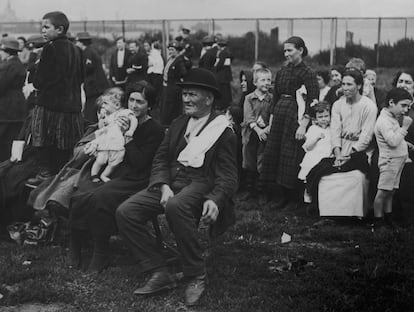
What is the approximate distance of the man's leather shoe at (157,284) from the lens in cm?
381

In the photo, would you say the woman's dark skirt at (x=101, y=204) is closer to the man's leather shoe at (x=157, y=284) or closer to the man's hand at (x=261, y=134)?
the man's leather shoe at (x=157, y=284)

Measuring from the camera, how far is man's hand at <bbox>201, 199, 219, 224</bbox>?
3.87 meters

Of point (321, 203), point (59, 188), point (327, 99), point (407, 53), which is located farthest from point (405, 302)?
point (407, 53)

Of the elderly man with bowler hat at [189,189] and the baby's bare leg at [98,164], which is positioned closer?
the elderly man with bowler hat at [189,189]

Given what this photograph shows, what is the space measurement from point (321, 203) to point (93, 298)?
8.38 feet

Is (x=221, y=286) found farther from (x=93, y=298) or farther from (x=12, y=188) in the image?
(x=12, y=188)

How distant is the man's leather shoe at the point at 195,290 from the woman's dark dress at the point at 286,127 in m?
2.57

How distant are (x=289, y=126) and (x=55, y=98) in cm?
223

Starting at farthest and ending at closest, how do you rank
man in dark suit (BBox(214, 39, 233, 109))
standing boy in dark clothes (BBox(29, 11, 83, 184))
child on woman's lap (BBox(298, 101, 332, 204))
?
man in dark suit (BBox(214, 39, 233, 109)) → child on woman's lap (BBox(298, 101, 332, 204)) → standing boy in dark clothes (BBox(29, 11, 83, 184))

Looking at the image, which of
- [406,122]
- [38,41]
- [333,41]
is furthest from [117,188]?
[333,41]

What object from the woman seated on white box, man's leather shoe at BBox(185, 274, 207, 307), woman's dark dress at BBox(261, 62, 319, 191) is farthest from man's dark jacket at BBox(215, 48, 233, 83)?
man's leather shoe at BBox(185, 274, 207, 307)

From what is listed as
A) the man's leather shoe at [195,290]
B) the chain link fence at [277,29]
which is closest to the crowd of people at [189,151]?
the man's leather shoe at [195,290]

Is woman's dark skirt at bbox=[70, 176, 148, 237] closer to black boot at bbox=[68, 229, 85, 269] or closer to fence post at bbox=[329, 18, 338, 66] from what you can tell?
black boot at bbox=[68, 229, 85, 269]

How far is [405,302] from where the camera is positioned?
3.58 meters
